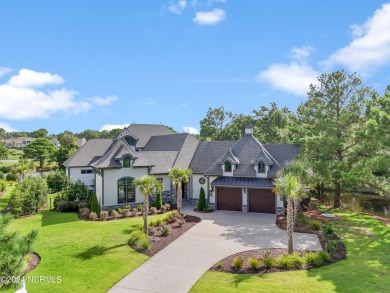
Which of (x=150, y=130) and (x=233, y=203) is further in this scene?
(x=150, y=130)

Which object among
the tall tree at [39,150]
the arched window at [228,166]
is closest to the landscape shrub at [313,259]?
the arched window at [228,166]

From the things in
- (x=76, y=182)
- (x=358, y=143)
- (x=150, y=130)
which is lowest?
(x=76, y=182)

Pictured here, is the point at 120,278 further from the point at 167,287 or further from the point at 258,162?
the point at 258,162

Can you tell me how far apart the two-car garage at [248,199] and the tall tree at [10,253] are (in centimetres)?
2218

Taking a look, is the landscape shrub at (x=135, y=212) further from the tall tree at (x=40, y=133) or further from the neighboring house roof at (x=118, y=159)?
the tall tree at (x=40, y=133)

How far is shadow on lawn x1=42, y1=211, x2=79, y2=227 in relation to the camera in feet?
76.7

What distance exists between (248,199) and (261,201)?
123 cm

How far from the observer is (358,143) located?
27.1 metres

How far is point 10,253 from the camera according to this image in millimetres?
6688

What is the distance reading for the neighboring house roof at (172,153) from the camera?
3039cm

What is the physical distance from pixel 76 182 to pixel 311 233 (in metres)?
23.9

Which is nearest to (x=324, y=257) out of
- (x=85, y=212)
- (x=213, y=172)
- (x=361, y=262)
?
(x=361, y=262)

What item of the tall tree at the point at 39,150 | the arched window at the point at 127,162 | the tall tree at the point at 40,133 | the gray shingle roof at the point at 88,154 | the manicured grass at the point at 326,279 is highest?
the tall tree at the point at 40,133

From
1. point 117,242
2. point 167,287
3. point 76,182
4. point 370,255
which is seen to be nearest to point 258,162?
point 370,255
